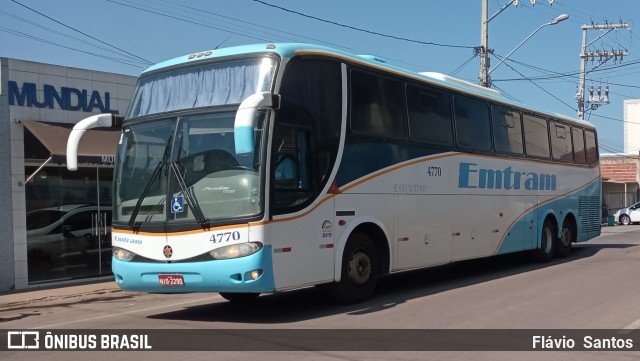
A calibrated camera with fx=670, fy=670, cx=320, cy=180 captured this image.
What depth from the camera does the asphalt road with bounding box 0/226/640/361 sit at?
7202 millimetres

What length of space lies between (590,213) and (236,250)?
558 inches

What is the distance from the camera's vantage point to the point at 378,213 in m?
10.5

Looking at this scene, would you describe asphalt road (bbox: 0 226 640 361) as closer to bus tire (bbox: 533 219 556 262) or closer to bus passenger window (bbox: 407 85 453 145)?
bus tire (bbox: 533 219 556 262)

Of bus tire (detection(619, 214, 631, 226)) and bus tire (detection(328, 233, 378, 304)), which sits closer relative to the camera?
bus tire (detection(328, 233, 378, 304))

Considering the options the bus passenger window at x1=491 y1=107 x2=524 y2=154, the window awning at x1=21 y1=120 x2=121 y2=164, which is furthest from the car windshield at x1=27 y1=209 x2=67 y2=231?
the bus passenger window at x1=491 y1=107 x2=524 y2=154

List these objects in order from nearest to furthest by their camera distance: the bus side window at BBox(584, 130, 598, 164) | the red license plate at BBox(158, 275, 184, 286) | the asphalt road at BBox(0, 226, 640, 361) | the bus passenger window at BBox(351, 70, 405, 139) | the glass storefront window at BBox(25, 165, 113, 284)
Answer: the asphalt road at BBox(0, 226, 640, 361), the red license plate at BBox(158, 275, 184, 286), the bus passenger window at BBox(351, 70, 405, 139), the glass storefront window at BBox(25, 165, 113, 284), the bus side window at BBox(584, 130, 598, 164)

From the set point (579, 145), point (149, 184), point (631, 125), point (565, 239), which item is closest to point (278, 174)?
point (149, 184)

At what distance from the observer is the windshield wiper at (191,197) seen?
8431 millimetres

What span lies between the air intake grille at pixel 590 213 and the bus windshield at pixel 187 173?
1316 cm

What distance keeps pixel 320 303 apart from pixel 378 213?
167 centimetres

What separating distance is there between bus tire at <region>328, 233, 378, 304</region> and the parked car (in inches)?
1400

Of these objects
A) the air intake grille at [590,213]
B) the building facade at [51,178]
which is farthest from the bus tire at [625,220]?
the building facade at [51,178]

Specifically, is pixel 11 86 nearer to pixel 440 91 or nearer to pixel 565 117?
pixel 440 91

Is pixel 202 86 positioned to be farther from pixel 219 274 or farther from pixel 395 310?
pixel 395 310
